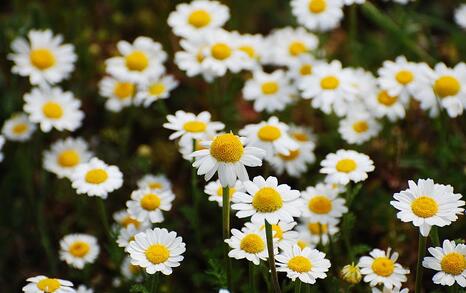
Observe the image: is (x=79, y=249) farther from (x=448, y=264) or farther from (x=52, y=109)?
(x=448, y=264)

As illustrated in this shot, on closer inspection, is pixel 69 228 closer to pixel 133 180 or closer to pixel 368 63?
pixel 133 180

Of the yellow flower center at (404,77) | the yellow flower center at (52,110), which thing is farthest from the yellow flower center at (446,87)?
the yellow flower center at (52,110)

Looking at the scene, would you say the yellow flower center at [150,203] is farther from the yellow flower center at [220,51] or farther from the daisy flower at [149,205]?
the yellow flower center at [220,51]

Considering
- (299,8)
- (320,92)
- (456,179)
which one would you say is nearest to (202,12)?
(299,8)

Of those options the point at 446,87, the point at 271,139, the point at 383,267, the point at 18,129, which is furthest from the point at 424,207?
the point at 18,129

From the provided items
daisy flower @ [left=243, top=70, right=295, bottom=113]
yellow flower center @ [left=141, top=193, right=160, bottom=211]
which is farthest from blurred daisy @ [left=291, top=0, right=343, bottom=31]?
yellow flower center @ [left=141, top=193, right=160, bottom=211]

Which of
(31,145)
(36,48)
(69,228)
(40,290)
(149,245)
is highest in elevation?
(36,48)

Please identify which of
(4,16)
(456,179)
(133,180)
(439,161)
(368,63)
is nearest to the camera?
(456,179)
